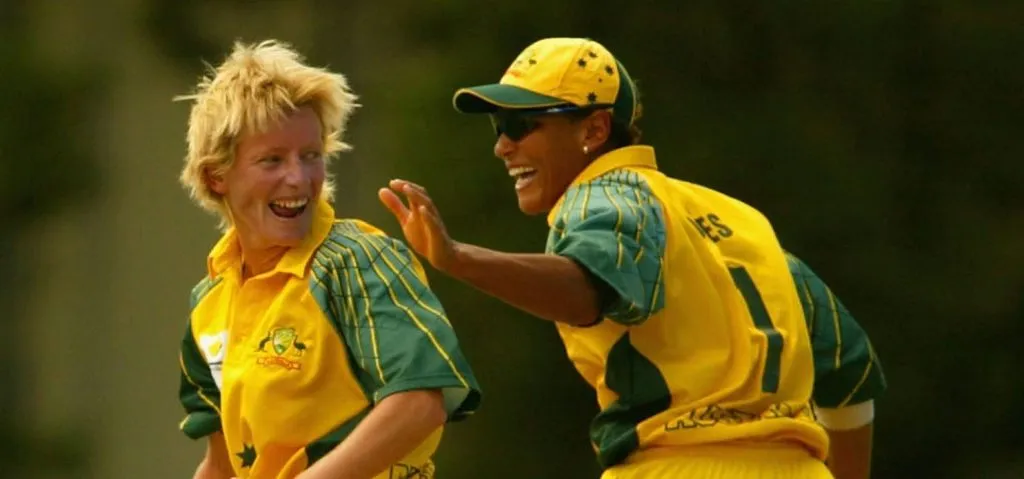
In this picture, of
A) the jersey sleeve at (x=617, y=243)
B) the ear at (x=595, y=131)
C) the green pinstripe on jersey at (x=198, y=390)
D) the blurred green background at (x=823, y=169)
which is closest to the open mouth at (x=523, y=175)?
the ear at (x=595, y=131)

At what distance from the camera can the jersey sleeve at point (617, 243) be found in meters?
4.28

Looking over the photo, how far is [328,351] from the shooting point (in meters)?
4.48

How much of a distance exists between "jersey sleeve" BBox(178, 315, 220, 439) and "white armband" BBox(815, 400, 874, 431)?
4.62 ft

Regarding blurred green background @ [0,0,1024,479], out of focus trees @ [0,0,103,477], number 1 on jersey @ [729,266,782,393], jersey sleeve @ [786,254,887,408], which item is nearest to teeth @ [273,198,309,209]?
number 1 on jersey @ [729,266,782,393]

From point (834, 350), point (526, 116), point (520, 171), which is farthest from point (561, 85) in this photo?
point (834, 350)

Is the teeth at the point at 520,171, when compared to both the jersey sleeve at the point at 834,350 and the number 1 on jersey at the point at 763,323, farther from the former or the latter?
the jersey sleeve at the point at 834,350

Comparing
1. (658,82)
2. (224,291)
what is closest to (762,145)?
(658,82)

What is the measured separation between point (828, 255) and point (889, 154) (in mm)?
452

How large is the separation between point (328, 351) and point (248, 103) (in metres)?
0.55

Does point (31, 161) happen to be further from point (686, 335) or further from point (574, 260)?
point (574, 260)

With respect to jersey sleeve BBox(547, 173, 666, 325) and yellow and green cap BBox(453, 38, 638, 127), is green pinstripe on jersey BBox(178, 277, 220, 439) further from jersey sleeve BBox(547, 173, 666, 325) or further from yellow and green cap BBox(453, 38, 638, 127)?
jersey sleeve BBox(547, 173, 666, 325)

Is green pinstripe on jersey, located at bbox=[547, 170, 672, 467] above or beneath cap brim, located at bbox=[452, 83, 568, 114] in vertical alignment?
beneath

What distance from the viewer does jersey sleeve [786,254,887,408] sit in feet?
16.7

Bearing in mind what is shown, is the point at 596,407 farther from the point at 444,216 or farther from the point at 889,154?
the point at 889,154
